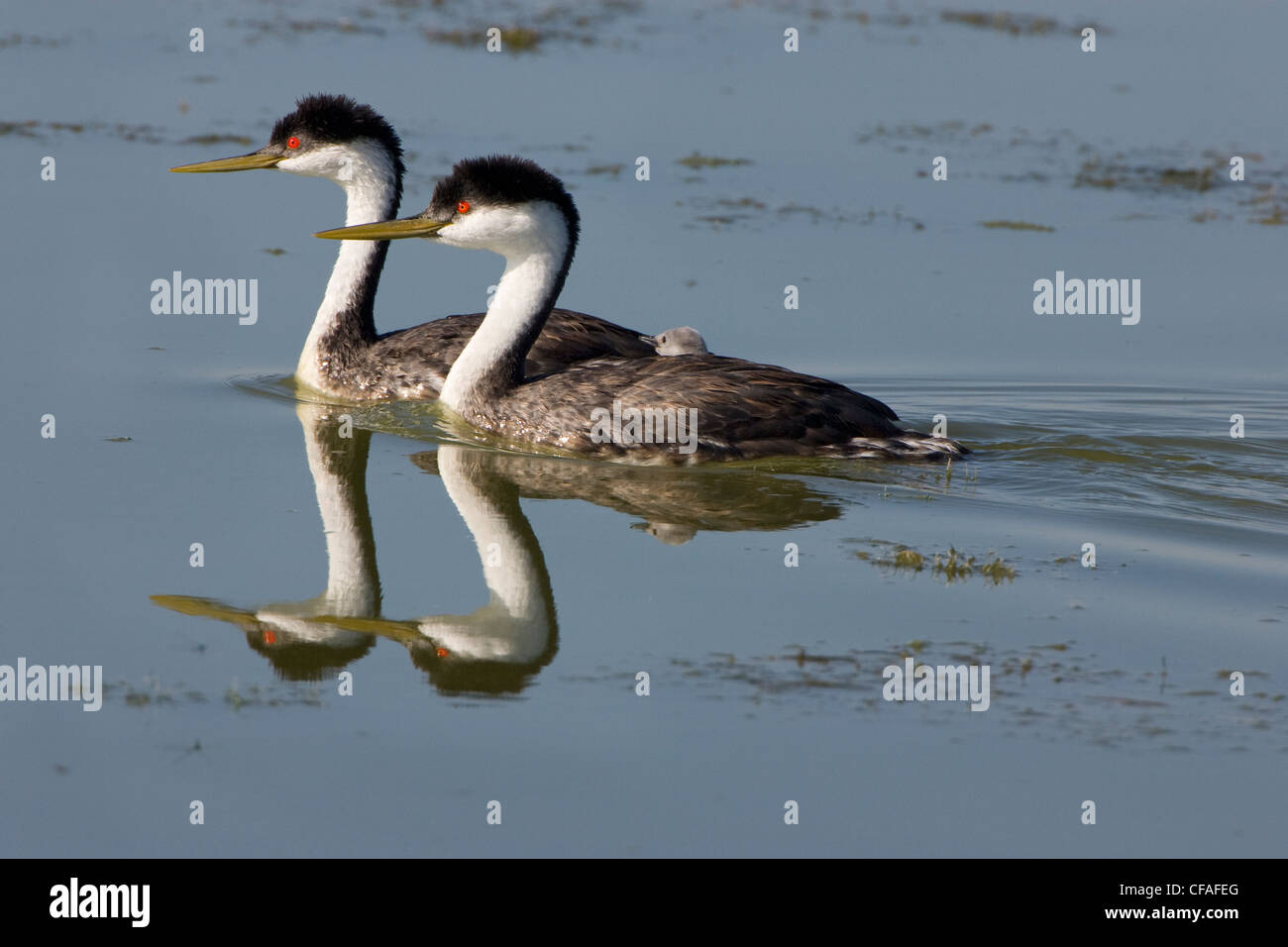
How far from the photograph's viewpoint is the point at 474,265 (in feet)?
51.5

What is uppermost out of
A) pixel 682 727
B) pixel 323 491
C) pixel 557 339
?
pixel 557 339

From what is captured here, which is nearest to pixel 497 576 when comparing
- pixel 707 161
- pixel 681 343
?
pixel 681 343

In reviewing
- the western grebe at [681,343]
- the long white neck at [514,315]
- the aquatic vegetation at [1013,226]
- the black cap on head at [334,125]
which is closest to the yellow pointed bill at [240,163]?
the black cap on head at [334,125]

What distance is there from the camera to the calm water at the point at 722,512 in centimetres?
706

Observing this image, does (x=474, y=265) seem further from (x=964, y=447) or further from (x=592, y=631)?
(x=592, y=631)

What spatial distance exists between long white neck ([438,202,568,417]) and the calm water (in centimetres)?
43

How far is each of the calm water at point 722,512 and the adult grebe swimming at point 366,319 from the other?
430 millimetres

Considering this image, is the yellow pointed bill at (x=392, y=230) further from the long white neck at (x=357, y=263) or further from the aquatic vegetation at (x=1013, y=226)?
the aquatic vegetation at (x=1013, y=226)

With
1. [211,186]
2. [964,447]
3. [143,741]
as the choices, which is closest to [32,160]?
[211,186]

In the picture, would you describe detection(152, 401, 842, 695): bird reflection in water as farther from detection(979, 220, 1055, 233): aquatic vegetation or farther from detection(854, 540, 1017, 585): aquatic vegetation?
detection(979, 220, 1055, 233): aquatic vegetation

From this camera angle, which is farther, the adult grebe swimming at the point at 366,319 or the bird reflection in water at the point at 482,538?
the adult grebe swimming at the point at 366,319

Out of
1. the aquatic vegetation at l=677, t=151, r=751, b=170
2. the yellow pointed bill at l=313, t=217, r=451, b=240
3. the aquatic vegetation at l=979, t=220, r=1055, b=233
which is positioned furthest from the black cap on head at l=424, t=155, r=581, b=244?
the aquatic vegetation at l=677, t=151, r=751, b=170

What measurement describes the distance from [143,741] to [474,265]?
9.05 metres

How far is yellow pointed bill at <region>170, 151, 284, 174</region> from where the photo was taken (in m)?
13.1
